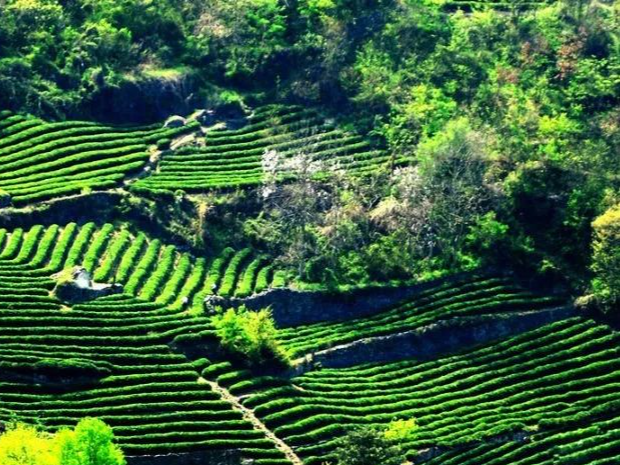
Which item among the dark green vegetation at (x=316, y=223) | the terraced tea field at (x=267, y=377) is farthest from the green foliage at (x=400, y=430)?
the terraced tea field at (x=267, y=377)

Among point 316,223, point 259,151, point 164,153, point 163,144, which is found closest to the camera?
point 316,223

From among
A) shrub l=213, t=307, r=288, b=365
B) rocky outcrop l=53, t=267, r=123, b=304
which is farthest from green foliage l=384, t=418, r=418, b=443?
rocky outcrop l=53, t=267, r=123, b=304

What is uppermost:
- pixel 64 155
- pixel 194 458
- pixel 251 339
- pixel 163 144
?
pixel 163 144

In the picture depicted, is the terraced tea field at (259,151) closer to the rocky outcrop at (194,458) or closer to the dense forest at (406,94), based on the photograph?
the dense forest at (406,94)

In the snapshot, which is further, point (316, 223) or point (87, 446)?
point (316, 223)

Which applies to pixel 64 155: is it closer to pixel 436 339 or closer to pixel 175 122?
pixel 175 122

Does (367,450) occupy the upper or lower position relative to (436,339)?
lower

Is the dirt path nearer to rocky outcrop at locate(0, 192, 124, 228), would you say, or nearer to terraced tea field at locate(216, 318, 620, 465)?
terraced tea field at locate(216, 318, 620, 465)

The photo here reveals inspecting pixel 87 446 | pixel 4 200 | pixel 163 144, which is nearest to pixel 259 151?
pixel 163 144
